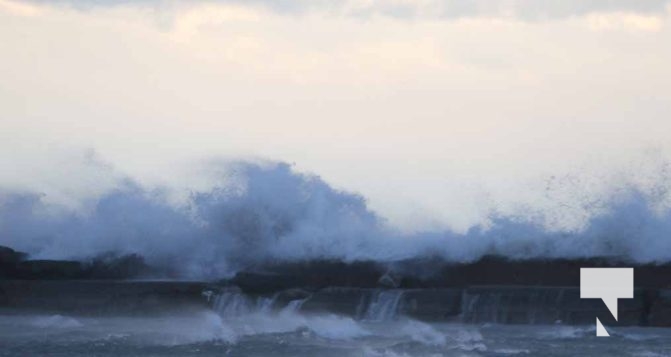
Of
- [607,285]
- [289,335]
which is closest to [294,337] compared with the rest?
[289,335]

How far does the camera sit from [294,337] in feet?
106

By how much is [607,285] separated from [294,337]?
6.96 meters

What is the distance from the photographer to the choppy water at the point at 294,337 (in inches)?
1190

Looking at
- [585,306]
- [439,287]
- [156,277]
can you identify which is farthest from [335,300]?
[156,277]

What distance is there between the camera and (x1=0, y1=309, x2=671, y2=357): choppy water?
30.2 m

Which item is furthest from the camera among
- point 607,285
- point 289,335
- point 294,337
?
point 607,285

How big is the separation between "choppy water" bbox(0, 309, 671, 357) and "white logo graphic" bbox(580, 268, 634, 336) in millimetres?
641

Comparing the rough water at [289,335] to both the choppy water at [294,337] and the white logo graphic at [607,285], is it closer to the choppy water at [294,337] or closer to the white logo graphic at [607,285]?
the choppy water at [294,337]

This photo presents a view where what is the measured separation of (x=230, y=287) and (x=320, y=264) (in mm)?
4490

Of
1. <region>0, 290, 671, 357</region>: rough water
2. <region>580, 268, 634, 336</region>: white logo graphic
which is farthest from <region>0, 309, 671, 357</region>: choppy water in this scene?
<region>580, 268, 634, 336</region>: white logo graphic

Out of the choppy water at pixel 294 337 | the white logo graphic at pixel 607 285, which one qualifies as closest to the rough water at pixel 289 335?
the choppy water at pixel 294 337

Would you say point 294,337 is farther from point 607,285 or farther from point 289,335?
point 607,285

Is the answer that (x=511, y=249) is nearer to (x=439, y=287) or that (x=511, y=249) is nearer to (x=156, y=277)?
(x=439, y=287)

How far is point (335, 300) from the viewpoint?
113ft
